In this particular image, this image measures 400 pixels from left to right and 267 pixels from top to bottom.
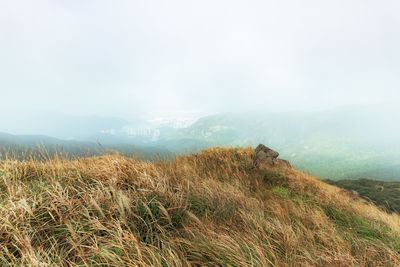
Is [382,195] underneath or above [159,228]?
underneath

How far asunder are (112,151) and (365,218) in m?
6.83

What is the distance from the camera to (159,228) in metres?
2.23

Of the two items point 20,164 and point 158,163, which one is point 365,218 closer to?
point 158,163

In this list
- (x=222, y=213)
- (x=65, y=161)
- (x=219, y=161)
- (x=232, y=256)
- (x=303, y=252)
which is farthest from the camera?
(x=219, y=161)

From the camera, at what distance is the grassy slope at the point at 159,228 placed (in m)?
1.75

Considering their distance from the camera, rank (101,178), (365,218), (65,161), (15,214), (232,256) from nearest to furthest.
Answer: (232,256)
(15,214)
(101,178)
(365,218)
(65,161)

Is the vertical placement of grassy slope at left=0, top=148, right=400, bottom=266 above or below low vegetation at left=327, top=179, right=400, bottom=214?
above

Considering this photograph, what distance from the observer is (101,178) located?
3.53 m

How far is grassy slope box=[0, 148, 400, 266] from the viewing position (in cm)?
175

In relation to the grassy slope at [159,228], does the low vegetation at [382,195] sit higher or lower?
lower

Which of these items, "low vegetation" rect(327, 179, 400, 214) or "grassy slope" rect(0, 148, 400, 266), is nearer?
"grassy slope" rect(0, 148, 400, 266)

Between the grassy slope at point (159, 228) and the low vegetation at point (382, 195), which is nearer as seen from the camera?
the grassy slope at point (159, 228)

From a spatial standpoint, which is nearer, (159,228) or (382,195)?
(159,228)

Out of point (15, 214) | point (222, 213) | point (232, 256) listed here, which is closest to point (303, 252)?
point (232, 256)
